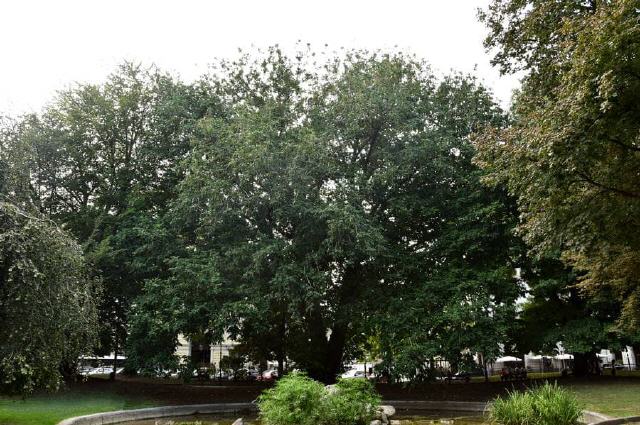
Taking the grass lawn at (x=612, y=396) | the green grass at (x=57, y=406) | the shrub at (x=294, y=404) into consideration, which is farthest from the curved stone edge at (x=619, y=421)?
the green grass at (x=57, y=406)

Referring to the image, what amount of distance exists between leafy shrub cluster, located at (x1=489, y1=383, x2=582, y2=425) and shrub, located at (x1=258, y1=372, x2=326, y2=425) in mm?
4284

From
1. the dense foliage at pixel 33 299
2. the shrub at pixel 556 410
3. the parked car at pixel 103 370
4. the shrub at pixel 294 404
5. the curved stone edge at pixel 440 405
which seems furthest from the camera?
the parked car at pixel 103 370

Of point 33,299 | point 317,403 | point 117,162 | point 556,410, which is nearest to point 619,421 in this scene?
point 556,410

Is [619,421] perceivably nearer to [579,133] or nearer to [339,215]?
[579,133]

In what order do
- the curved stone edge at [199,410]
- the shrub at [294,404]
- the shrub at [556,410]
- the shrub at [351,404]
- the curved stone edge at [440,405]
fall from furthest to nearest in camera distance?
1. the curved stone edge at [440,405]
2. the curved stone edge at [199,410]
3. the shrub at [351,404]
4. the shrub at [294,404]
5. the shrub at [556,410]

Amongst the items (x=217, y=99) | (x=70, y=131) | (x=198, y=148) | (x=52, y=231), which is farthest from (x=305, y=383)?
(x=70, y=131)

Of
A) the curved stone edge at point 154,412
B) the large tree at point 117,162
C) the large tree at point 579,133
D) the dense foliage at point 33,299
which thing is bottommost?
the curved stone edge at point 154,412

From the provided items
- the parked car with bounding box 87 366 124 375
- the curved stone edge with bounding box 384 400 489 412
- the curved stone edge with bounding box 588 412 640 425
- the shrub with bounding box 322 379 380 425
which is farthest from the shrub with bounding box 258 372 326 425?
the parked car with bounding box 87 366 124 375

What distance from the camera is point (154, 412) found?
19.8 metres

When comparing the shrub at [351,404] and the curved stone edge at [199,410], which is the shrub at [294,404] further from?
the curved stone edge at [199,410]

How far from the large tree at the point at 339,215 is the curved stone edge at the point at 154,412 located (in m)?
2.66

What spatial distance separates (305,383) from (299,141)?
1183cm

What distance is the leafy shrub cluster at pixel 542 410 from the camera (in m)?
12.0

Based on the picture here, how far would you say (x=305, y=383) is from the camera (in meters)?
Answer: 12.9
